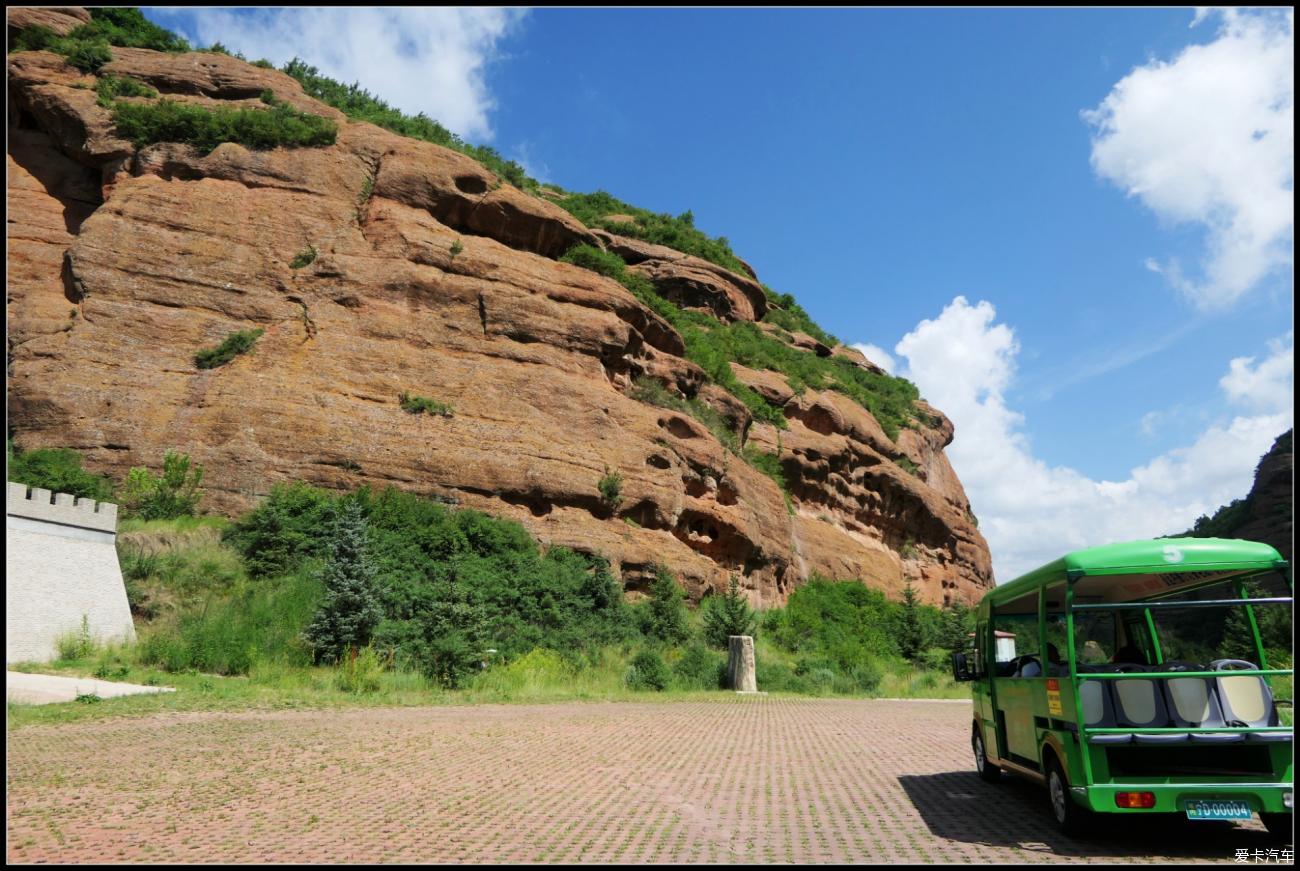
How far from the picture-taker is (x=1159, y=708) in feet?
21.4

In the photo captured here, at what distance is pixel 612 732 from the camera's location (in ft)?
42.2

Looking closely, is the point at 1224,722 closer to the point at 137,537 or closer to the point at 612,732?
the point at 612,732

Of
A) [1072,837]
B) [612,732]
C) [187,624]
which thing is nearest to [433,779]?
[612,732]

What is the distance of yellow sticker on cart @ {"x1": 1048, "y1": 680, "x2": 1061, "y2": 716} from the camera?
6.73 meters

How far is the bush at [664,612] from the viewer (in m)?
25.5

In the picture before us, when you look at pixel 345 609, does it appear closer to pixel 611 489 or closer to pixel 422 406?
pixel 422 406

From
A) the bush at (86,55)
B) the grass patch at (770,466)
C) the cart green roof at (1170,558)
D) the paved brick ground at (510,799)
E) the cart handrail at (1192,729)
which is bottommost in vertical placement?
the paved brick ground at (510,799)

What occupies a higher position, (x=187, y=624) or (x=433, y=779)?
(x=187, y=624)

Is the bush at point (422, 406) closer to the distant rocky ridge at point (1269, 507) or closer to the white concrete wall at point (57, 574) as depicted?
the white concrete wall at point (57, 574)

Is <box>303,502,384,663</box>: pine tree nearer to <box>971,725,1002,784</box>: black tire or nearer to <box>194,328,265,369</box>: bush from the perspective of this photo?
<box>194,328,265,369</box>: bush

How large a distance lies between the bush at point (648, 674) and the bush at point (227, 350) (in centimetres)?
1658

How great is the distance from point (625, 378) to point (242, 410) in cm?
1441

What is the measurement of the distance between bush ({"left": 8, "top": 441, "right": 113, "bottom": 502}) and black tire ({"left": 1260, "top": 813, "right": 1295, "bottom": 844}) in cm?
2540

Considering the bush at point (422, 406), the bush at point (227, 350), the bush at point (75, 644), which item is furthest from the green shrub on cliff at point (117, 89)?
the bush at point (75, 644)
